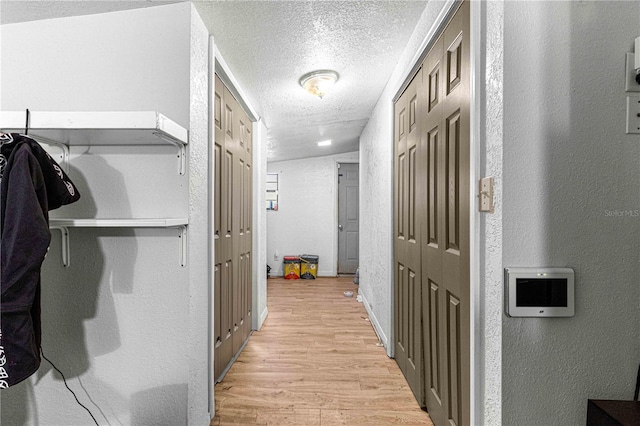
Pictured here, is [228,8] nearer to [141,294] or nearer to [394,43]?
[394,43]

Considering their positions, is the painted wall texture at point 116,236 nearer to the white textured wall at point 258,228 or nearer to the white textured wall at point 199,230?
the white textured wall at point 199,230

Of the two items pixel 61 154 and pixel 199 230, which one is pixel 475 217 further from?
pixel 61 154

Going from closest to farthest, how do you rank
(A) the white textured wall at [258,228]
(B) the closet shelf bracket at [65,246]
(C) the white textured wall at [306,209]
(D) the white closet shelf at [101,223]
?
(D) the white closet shelf at [101,223] < (B) the closet shelf bracket at [65,246] < (A) the white textured wall at [258,228] < (C) the white textured wall at [306,209]

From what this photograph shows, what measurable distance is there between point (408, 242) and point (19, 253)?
184cm

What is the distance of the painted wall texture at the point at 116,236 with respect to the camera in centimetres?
137

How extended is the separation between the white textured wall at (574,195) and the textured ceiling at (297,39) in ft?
2.85

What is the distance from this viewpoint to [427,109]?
163 cm

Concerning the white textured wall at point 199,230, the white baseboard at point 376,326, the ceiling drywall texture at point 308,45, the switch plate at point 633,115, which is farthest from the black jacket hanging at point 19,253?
the white baseboard at point 376,326

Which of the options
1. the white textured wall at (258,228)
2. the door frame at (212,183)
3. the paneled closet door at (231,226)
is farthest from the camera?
the white textured wall at (258,228)

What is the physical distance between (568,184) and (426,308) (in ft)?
3.25

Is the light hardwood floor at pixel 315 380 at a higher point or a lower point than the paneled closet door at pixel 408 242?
lower

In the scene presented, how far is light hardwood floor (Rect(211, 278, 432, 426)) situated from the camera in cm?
172

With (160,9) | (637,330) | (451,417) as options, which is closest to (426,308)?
(451,417)

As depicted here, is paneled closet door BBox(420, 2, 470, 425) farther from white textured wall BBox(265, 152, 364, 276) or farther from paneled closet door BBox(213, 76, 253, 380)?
white textured wall BBox(265, 152, 364, 276)
